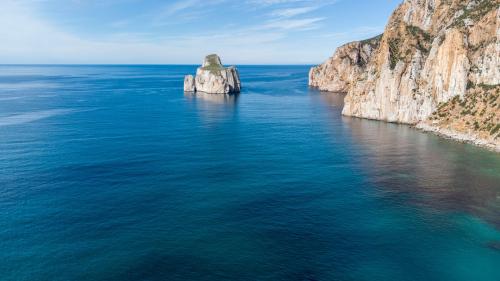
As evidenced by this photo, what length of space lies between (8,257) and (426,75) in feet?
525

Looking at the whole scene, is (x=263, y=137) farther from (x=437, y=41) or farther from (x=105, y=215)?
(x=437, y=41)

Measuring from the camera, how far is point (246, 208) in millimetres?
77188

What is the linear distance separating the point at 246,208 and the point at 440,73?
118079 millimetres

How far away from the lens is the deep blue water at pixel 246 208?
5741 centimetres

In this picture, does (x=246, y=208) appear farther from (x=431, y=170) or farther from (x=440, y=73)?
(x=440, y=73)

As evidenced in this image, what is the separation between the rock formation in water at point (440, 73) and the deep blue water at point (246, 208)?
17.6 m

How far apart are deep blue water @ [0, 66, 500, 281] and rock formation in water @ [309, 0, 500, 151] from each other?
57.6 ft

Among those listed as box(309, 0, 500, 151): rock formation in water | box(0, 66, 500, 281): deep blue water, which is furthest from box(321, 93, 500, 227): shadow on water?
box(309, 0, 500, 151): rock formation in water

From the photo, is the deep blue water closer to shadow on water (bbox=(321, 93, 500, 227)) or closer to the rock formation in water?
shadow on water (bbox=(321, 93, 500, 227))

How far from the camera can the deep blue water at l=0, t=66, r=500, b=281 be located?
5741 cm

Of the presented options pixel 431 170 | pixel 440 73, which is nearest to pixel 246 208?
pixel 431 170

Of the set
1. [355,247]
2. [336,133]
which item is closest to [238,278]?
[355,247]

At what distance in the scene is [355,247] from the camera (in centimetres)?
6262

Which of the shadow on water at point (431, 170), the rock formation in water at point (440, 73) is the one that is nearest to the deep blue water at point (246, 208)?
the shadow on water at point (431, 170)
